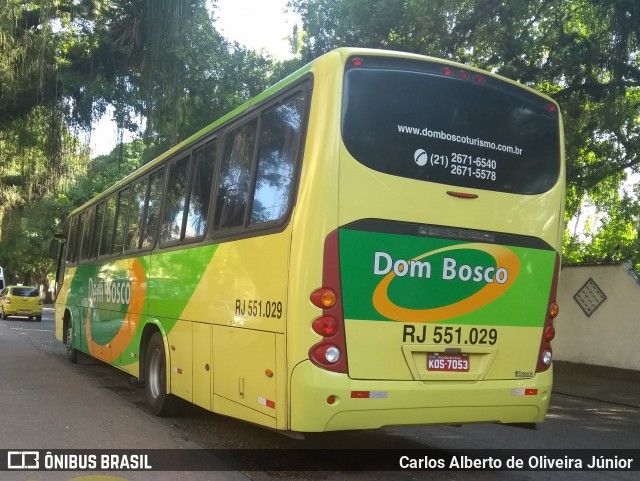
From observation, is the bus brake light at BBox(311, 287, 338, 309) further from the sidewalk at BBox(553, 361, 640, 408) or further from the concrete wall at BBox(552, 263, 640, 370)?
the concrete wall at BBox(552, 263, 640, 370)

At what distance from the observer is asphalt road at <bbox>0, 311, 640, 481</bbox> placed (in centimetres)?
581

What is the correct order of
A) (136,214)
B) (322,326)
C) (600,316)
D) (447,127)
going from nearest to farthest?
(322,326) < (447,127) < (136,214) < (600,316)

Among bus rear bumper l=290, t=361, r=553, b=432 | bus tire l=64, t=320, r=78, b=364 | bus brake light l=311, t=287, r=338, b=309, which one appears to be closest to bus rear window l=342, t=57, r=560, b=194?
bus brake light l=311, t=287, r=338, b=309

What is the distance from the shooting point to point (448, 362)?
545 cm

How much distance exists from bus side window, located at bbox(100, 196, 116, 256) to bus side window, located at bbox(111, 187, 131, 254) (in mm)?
288

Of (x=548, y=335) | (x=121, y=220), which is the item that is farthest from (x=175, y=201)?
(x=548, y=335)

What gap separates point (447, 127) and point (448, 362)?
191 centimetres

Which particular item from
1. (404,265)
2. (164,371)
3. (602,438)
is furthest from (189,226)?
(602,438)

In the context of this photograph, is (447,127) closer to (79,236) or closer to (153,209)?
(153,209)

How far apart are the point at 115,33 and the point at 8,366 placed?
24.2ft

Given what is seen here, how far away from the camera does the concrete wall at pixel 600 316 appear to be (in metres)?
13.1

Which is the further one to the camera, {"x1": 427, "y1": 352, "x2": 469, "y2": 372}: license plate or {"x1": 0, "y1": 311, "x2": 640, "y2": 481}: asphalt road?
{"x1": 0, "y1": 311, "x2": 640, "y2": 481}: asphalt road

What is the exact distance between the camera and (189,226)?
7.49 m

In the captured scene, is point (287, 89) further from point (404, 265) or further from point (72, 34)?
point (72, 34)
